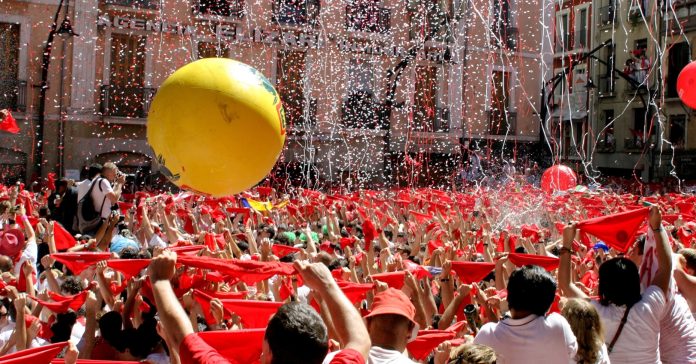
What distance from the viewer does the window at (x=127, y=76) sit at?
72.0ft

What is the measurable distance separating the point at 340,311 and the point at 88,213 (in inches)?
219

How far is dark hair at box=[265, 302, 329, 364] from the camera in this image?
2.27 meters

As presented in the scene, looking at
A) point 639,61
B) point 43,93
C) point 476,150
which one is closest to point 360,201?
point 43,93

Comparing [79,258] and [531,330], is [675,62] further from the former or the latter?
[531,330]

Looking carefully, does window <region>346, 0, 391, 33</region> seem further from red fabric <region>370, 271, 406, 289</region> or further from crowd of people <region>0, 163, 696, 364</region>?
red fabric <region>370, 271, 406, 289</region>

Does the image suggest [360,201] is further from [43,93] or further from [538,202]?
[43,93]

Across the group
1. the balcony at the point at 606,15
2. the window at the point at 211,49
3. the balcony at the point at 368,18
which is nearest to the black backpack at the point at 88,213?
the window at the point at 211,49

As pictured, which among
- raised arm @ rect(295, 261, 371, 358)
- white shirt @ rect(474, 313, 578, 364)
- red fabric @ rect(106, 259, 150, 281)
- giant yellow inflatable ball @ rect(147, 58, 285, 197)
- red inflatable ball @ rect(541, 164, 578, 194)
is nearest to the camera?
raised arm @ rect(295, 261, 371, 358)

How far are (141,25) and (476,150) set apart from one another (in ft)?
35.9

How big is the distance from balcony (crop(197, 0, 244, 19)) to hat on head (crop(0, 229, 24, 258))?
1697 cm

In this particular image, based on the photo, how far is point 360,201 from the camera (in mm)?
13461

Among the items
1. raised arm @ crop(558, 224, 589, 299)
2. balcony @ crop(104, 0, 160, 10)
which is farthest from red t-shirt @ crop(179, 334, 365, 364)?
balcony @ crop(104, 0, 160, 10)

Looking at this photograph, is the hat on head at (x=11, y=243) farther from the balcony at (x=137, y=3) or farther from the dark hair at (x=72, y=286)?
the balcony at (x=137, y=3)

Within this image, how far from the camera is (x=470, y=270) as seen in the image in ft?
18.3
